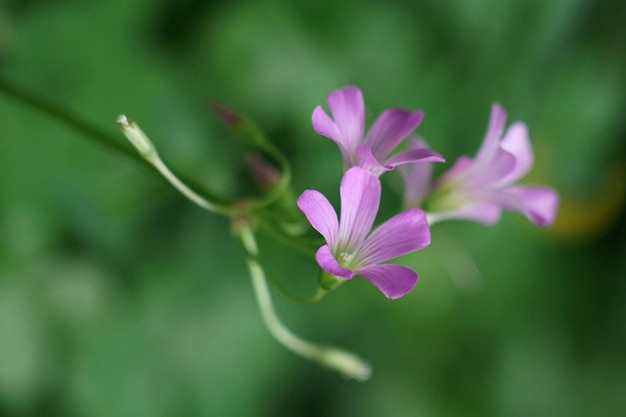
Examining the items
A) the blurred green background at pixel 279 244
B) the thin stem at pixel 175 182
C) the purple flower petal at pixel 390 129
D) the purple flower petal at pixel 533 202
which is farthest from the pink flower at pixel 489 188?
the blurred green background at pixel 279 244

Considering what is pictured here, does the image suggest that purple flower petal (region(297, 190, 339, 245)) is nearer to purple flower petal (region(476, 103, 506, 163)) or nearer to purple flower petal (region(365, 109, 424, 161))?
purple flower petal (region(365, 109, 424, 161))

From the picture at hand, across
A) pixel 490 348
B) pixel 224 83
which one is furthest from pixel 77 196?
pixel 490 348

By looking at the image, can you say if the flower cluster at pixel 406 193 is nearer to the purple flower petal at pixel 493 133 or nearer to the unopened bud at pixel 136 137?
the purple flower petal at pixel 493 133

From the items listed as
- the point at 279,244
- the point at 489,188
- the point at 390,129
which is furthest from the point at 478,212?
the point at 279,244

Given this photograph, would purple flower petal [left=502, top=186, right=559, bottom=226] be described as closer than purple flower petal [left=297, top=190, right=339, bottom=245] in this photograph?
No

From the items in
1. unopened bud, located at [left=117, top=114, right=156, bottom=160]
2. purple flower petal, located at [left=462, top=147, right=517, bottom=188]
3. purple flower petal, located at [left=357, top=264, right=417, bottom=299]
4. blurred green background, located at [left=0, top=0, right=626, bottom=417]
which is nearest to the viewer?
purple flower petal, located at [left=357, top=264, right=417, bottom=299]

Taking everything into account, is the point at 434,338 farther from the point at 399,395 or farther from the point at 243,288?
the point at 243,288

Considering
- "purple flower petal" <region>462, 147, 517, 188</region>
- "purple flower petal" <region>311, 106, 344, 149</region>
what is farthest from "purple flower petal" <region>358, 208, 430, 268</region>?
"purple flower petal" <region>462, 147, 517, 188</region>
